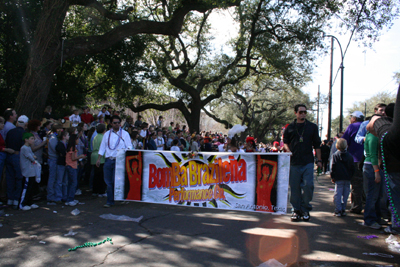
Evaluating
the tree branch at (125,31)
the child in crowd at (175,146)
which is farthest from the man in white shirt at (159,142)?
the tree branch at (125,31)

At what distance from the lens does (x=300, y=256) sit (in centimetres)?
411

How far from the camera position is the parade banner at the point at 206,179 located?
580cm

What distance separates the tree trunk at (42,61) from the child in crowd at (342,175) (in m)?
10.3

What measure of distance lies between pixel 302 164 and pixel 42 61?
10.2 meters

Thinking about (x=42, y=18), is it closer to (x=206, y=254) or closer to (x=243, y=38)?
(x=206, y=254)

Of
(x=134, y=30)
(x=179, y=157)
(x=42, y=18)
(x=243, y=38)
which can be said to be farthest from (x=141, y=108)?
(x=179, y=157)

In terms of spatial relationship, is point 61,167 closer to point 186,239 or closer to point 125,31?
point 186,239

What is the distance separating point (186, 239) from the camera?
4762 millimetres

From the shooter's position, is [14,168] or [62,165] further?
[62,165]

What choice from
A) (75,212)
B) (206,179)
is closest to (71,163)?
(75,212)

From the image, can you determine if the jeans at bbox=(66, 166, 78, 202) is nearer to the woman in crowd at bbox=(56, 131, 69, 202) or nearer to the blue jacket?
the woman in crowd at bbox=(56, 131, 69, 202)

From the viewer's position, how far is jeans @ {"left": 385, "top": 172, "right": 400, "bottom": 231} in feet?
11.8

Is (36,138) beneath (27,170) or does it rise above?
above

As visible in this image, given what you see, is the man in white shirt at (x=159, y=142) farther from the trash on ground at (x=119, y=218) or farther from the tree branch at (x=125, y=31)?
the trash on ground at (x=119, y=218)
